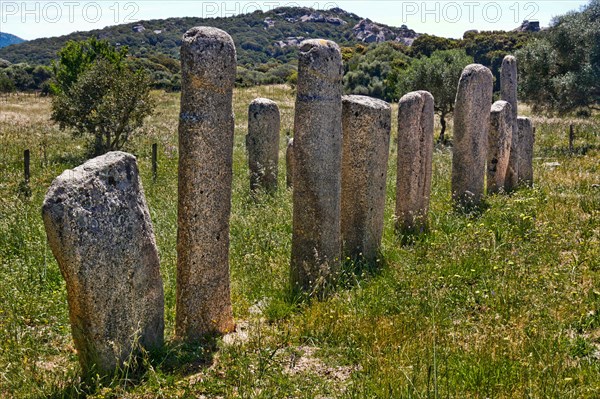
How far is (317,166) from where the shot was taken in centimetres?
760

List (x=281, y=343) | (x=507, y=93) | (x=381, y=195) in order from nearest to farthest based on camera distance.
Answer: (x=281, y=343)
(x=381, y=195)
(x=507, y=93)

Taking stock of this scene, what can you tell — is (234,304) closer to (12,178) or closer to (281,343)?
(281,343)

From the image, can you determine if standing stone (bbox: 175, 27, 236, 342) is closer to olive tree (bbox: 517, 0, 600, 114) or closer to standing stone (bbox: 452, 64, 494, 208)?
standing stone (bbox: 452, 64, 494, 208)

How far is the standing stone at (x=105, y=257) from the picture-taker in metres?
5.11

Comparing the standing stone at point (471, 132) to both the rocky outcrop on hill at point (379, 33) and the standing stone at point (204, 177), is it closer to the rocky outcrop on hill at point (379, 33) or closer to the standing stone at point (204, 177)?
the standing stone at point (204, 177)

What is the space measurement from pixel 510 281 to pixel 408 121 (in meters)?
3.92

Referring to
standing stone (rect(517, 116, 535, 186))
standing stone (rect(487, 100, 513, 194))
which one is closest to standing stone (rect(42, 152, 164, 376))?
standing stone (rect(487, 100, 513, 194))

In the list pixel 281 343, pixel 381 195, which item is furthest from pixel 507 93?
pixel 281 343

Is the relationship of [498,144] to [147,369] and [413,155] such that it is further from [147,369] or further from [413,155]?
[147,369]

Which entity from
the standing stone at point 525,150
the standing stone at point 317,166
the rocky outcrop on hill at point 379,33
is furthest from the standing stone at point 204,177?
the rocky outcrop on hill at point 379,33

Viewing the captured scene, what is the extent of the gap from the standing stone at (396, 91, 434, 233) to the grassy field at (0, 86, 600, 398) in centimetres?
42

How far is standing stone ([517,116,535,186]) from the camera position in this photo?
14477mm

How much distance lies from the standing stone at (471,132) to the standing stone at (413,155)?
57.5 inches

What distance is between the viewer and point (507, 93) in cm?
1546
